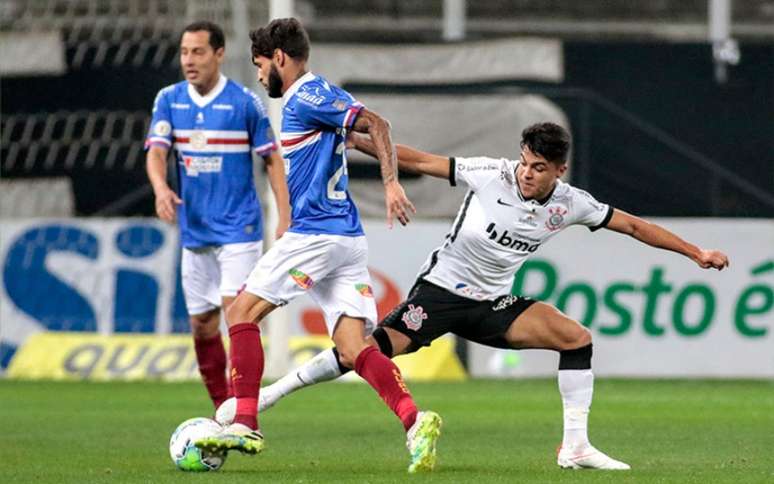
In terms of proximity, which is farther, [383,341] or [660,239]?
[383,341]

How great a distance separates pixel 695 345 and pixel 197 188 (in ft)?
25.3

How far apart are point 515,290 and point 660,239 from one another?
334 inches

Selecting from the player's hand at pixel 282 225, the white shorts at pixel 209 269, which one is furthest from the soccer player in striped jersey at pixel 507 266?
the white shorts at pixel 209 269

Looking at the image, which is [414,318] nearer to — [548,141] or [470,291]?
[470,291]

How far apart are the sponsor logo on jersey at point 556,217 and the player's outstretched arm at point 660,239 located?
22cm

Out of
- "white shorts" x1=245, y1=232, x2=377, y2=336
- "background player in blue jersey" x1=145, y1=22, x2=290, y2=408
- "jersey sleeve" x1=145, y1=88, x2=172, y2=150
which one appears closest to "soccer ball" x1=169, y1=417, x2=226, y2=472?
"white shorts" x1=245, y1=232, x2=377, y2=336

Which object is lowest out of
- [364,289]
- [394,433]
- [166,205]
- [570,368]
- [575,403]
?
[394,433]

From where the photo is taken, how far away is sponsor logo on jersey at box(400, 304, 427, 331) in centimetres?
877

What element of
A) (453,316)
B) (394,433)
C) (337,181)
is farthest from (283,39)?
(394,433)

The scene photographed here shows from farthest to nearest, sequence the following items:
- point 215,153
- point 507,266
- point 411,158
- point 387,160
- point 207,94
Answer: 1. point 207,94
2. point 215,153
3. point 507,266
4. point 411,158
5. point 387,160

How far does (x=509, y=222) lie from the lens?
859cm

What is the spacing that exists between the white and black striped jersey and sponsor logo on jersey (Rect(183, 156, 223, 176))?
6.08ft

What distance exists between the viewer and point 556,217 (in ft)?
28.0

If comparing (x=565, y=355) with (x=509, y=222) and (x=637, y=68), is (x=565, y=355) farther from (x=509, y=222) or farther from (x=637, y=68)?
(x=637, y=68)
